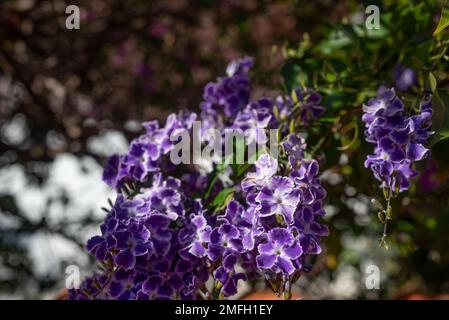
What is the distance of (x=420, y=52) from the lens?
1.22m

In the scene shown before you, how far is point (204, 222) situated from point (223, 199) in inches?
2.5

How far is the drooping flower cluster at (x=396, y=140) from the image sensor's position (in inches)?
36.7

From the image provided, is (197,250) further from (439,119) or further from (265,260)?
(439,119)

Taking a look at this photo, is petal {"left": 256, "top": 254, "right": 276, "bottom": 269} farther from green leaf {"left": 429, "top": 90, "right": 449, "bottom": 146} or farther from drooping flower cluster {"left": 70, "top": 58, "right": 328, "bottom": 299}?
green leaf {"left": 429, "top": 90, "right": 449, "bottom": 146}

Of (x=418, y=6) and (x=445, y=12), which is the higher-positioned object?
(x=418, y=6)

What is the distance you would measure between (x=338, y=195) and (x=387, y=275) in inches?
50.1

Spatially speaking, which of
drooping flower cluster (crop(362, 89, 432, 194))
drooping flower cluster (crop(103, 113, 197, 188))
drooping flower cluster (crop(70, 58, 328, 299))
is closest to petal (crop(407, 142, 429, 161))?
drooping flower cluster (crop(362, 89, 432, 194))

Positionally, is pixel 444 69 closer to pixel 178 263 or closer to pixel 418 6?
pixel 418 6

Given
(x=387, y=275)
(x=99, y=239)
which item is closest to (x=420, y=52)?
(x=99, y=239)

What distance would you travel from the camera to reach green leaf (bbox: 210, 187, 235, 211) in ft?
3.40

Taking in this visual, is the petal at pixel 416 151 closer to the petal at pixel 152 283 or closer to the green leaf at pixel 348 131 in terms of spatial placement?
the green leaf at pixel 348 131

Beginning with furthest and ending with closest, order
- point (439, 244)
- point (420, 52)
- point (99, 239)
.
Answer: point (439, 244) → point (420, 52) → point (99, 239)

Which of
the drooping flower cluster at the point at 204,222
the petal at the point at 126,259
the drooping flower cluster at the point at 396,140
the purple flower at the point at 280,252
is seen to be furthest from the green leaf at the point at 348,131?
the petal at the point at 126,259

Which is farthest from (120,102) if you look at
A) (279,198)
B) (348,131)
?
(279,198)
